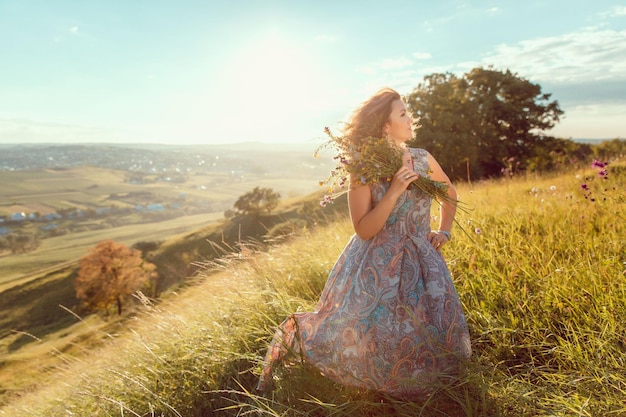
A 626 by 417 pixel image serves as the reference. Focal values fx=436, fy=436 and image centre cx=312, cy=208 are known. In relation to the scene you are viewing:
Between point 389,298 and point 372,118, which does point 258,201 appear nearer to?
point 372,118

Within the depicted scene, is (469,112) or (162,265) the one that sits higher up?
(469,112)

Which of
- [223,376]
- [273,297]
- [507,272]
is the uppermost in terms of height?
[507,272]

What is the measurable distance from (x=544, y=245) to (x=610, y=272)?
1.00m

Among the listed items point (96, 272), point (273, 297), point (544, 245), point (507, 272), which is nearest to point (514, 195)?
Answer: point (544, 245)

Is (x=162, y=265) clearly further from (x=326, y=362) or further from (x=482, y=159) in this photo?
(x=326, y=362)

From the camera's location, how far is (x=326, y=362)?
135 inches

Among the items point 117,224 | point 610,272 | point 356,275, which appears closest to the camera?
point 356,275

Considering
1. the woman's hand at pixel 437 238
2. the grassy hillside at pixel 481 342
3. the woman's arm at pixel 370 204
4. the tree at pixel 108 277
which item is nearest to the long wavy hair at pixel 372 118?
the woman's arm at pixel 370 204

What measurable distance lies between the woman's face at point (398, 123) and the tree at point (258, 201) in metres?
53.9

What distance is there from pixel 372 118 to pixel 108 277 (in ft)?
175

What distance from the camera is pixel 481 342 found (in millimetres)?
3949

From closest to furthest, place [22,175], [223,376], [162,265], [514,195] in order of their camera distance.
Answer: [223,376] → [514,195] → [162,265] → [22,175]

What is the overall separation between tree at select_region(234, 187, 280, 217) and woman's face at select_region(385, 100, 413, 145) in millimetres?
53946

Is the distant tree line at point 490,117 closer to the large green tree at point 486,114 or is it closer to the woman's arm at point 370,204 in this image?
the large green tree at point 486,114
